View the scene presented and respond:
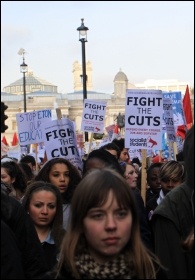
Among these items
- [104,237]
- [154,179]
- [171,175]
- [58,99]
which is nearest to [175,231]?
[104,237]

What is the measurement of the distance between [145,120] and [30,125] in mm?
4755

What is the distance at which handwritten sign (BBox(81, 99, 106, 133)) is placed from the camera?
16.8 meters

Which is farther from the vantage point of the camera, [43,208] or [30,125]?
[30,125]

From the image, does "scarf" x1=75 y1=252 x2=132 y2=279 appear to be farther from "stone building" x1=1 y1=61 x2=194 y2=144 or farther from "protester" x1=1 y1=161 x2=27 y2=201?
"stone building" x1=1 y1=61 x2=194 y2=144

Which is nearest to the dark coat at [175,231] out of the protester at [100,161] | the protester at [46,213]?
the protester at [46,213]

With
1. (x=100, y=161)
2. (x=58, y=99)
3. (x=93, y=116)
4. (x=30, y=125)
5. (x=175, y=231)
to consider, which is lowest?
(x=175, y=231)

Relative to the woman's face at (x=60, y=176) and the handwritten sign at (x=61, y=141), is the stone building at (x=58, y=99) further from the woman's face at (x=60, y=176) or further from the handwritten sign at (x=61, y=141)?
the woman's face at (x=60, y=176)

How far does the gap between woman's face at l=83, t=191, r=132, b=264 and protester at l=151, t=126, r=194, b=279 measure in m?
0.59

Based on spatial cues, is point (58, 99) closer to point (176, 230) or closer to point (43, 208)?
point (43, 208)

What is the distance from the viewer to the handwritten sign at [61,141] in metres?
10.7

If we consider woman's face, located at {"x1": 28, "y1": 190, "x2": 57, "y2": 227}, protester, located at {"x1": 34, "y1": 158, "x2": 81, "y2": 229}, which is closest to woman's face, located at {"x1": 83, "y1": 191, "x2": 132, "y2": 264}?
woman's face, located at {"x1": 28, "y1": 190, "x2": 57, "y2": 227}

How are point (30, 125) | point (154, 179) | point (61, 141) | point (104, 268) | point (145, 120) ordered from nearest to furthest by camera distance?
point (104, 268), point (154, 179), point (61, 141), point (145, 120), point (30, 125)

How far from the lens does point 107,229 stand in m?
3.51

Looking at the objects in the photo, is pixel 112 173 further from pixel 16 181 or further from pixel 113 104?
pixel 113 104
